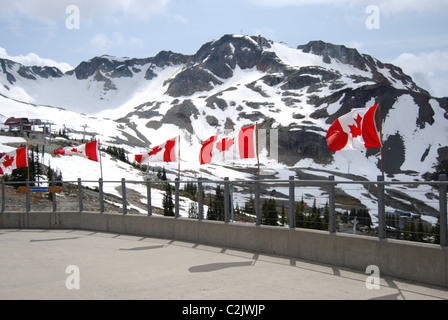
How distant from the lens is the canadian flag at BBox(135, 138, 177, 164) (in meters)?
21.5

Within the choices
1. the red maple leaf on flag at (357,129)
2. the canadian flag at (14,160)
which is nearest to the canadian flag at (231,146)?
the red maple leaf on flag at (357,129)

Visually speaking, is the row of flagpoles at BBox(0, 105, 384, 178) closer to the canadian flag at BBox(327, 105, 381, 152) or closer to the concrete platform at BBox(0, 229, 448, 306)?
the canadian flag at BBox(327, 105, 381, 152)

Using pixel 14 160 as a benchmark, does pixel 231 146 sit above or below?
above

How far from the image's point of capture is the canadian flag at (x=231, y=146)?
17.4 meters

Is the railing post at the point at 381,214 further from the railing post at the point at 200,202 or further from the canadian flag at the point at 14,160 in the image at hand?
the canadian flag at the point at 14,160

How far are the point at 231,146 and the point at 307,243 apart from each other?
8917mm

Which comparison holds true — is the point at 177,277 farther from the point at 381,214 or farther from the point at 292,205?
the point at 381,214

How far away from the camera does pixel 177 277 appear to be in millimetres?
8648

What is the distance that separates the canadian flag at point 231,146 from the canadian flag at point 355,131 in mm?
2857

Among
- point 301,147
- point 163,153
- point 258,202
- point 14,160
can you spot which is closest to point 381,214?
point 258,202

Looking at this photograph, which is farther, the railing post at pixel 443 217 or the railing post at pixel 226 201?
the railing post at pixel 226 201

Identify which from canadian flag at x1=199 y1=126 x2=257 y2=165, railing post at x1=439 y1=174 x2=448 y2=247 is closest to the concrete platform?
railing post at x1=439 y1=174 x2=448 y2=247

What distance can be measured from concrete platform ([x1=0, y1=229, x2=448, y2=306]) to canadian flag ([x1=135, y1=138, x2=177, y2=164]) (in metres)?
8.67
